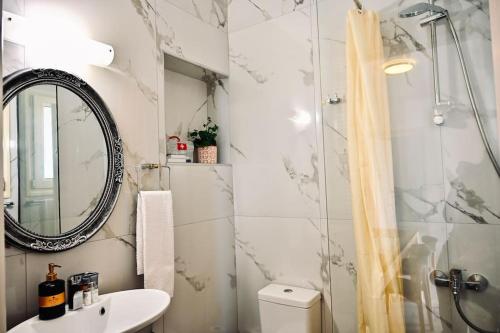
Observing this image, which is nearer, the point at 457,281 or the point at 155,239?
the point at 457,281

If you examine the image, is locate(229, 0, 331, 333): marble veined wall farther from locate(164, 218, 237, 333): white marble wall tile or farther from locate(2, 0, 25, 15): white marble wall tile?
locate(2, 0, 25, 15): white marble wall tile

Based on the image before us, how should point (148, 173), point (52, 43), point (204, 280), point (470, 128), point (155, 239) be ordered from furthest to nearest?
point (204, 280) < point (148, 173) < point (155, 239) < point (52, 43) < point (470, 128)

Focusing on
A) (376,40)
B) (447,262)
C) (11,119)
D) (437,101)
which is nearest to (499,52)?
(437,101)

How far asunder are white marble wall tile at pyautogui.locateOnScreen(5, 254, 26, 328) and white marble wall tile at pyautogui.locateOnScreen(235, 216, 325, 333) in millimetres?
1378

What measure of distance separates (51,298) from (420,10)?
1765 millimetres

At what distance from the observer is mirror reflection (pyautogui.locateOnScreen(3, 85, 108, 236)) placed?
4.21ft

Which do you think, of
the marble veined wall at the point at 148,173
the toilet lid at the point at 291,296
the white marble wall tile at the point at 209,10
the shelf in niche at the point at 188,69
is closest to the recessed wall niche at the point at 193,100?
the shelf in niche at the point at 188,69

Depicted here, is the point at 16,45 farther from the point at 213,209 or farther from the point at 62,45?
the point at 213,209

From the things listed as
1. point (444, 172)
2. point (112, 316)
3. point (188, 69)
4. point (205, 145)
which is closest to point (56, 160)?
point (112, 316)

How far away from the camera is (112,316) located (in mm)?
1438

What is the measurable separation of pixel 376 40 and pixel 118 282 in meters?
1.62

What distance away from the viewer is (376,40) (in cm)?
138

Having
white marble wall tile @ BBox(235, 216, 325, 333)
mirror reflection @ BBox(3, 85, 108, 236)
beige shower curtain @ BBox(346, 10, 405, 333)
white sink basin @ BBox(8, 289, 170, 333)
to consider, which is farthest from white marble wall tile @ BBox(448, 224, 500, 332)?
mirror reflection @ BBox(3, 85, 108, 236)

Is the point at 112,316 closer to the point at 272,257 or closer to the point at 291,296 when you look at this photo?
the point at 291,296
